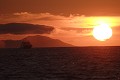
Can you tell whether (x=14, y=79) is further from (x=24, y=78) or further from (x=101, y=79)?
(x=101, y=79)

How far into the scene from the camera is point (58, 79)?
7456 cm

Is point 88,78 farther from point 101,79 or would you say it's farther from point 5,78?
point 5,78

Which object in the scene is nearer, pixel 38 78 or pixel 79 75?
pixel 38 78

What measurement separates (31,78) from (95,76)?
555 inches

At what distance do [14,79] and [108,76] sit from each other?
804 inches

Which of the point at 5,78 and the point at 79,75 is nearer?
the point at 5,78

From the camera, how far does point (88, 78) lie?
2977 inches

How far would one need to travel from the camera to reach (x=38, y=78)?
76.1 m

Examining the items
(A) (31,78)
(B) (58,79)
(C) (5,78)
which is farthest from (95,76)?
(C) (5,78)

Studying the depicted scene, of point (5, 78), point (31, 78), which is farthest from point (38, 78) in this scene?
point (5, 78)

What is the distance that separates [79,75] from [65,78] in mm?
6439

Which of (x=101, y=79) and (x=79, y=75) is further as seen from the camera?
(x=79, y=75)

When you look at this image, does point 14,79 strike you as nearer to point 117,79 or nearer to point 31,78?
point 31,78

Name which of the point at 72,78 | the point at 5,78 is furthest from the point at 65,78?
the point at 5,78
